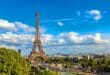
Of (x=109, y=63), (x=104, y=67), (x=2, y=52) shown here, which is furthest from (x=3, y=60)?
(x=109, y=63)

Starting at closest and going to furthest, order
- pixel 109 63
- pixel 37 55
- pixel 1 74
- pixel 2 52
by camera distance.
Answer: pixel 1 74 < pixel 2 52 < pixel 37 55 < pixel 109 63

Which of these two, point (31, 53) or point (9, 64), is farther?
point (31, 53)

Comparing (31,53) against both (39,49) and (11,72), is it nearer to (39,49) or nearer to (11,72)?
(39,49)

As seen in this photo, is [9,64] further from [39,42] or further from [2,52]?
[39,42]

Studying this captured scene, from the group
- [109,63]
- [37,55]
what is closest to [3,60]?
[37,55]

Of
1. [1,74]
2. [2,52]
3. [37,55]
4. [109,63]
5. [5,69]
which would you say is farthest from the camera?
[109,63]

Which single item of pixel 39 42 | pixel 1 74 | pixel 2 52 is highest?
pixel 39 42

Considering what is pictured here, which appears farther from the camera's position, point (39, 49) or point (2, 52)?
point (39, 49)

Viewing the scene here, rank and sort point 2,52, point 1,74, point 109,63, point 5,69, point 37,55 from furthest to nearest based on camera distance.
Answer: point 109,63, point 37,55, point 2,52, point 5,69, point 1,74

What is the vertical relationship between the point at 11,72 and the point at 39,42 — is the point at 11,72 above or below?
below
